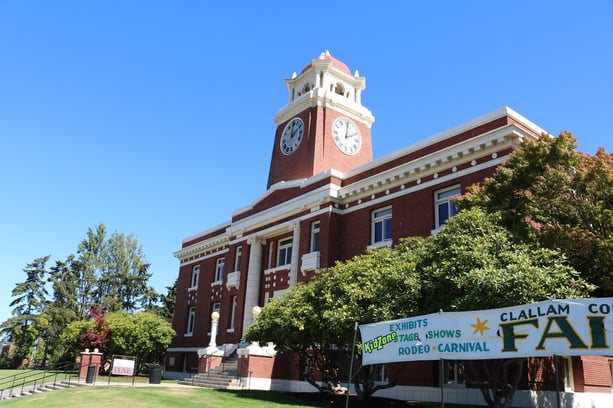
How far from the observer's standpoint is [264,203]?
33.8 m

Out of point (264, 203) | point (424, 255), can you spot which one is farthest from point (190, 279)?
point (424, 255)

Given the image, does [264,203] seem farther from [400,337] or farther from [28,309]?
[28,309]

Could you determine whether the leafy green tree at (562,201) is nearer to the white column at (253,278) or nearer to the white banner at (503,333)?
the white banner at (503,333)

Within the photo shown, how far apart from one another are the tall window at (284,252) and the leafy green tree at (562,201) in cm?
1608

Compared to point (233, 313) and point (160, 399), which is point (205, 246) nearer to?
point (233, 313)

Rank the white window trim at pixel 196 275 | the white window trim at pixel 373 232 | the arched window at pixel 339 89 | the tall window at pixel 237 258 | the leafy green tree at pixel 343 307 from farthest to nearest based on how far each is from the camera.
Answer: the white window trim at pixel 196 275 → the arched window at pixel 339 89 → the tall window at pixel 237 258 → the white window trim at pixel 373 232 → the leafy green tree at pixel 343 307

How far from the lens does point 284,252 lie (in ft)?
106

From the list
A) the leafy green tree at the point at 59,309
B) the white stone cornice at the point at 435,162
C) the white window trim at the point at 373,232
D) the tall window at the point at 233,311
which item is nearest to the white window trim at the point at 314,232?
the white stone cornice at the point at 435,162

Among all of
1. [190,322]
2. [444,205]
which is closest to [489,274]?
[444,205]

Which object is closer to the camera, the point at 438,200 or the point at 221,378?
the point at 438,200

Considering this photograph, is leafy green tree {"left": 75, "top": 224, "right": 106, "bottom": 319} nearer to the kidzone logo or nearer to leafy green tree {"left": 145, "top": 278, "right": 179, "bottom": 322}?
leafy green tree {"left": 145, "top": 278, "right": 179, "bottom": 322}

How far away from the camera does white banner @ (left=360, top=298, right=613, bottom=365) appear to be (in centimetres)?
791

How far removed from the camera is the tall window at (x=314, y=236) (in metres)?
29.1

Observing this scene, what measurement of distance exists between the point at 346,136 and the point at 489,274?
23.9 meters
